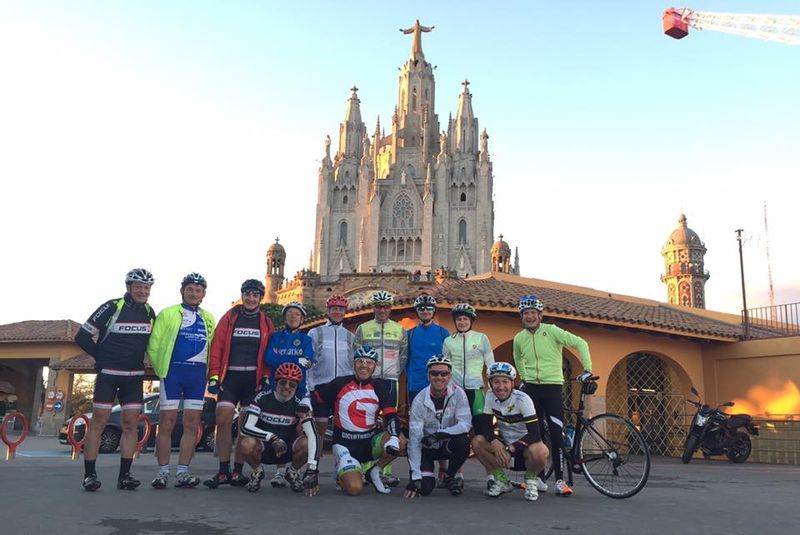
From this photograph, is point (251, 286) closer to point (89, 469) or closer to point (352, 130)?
point (89, 469)

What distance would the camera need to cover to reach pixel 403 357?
7.00 m

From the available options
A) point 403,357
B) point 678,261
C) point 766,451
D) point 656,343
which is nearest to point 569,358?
point 656,343

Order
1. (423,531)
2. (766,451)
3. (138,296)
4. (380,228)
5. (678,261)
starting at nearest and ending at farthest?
(423,531), (138,296), (766,451), (678,261), (380,228)

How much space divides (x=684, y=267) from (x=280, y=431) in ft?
205

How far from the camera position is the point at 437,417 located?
582 centimetres

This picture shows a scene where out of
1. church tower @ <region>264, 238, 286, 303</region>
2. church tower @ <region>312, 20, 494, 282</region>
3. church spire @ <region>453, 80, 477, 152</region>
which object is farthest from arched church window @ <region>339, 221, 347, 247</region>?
church tower @ <region>264, 238, 286, 303</region>

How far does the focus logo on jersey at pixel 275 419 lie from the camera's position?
597 centimetres

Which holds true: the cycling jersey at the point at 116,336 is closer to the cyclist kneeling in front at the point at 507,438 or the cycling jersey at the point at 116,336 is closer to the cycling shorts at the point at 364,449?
the cycling shorts at the point at 364,449

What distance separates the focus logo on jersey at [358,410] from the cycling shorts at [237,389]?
97cm

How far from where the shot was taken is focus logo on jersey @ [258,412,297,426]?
19.6ft

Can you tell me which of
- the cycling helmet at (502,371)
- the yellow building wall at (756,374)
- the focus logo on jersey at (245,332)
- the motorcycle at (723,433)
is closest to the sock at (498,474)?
the cycling helmet at (502,371)

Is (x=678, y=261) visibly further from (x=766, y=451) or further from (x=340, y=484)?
(x=340, y=484)

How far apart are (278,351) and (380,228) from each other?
75.9 metres

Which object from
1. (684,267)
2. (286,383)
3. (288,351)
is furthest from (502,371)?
(684,267)
